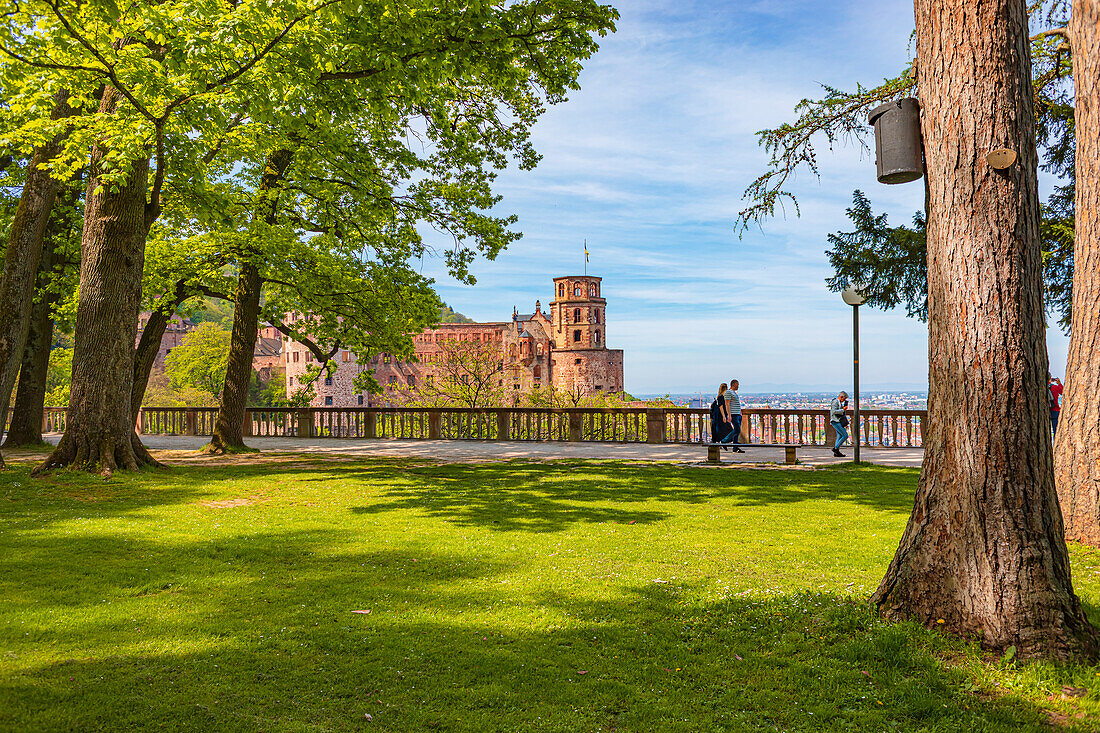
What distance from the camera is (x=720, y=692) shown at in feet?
13.3

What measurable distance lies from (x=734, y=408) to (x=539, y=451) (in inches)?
209

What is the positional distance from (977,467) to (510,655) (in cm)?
321

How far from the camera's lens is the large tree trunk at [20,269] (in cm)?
1326

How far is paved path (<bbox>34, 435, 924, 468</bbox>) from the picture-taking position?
17047 millimetres

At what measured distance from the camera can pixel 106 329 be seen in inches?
501

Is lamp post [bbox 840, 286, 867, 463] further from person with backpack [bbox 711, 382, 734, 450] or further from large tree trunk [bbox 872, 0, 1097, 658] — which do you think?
large tree trunk [bbox 872, 0, 1097, 658]

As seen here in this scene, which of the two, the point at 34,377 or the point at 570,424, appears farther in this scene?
the point at 570,424

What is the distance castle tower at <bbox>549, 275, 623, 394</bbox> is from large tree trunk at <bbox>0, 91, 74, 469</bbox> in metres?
78.9

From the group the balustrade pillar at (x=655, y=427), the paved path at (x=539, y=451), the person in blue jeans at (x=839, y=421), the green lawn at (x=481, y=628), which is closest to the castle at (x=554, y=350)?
the paved path at (x=539, y=451)

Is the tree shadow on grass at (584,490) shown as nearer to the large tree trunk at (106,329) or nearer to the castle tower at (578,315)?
the large tree trunk at (106,329)

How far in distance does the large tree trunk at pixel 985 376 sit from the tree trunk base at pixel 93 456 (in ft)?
41.8

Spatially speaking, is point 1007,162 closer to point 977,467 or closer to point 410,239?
point 977,467

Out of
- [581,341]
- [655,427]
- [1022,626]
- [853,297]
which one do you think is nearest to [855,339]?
[853,297]

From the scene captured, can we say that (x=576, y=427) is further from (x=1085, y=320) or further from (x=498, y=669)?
(x=498, y=669)
